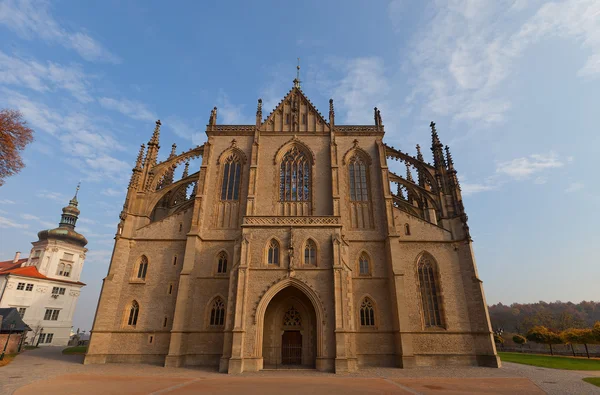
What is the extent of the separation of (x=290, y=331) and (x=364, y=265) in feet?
25.9

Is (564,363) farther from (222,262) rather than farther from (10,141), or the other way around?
(10,141)

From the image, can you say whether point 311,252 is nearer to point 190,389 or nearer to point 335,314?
point 335,314

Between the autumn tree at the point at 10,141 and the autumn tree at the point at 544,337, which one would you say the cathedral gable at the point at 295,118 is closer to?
the autumn tree at the point at 10,141

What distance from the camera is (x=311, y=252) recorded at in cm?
2205

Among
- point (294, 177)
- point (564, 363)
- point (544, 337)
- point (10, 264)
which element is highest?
point (294, 177)

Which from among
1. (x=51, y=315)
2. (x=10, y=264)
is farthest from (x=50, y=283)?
(x=10, y=264)

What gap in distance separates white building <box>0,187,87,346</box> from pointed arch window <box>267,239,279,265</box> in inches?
1668

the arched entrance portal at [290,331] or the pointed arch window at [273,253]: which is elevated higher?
the pointed arch window at [273,253]

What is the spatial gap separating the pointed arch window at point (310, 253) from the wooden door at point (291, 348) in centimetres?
593

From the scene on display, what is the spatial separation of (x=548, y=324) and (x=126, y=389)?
79.2m

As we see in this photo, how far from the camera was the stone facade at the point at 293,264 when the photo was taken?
20.9 m

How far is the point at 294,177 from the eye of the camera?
93.9 ft

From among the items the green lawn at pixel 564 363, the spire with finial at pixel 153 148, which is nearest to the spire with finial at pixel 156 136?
the spire with finial at pixel 153 148

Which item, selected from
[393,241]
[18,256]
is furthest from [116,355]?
[18,256]
